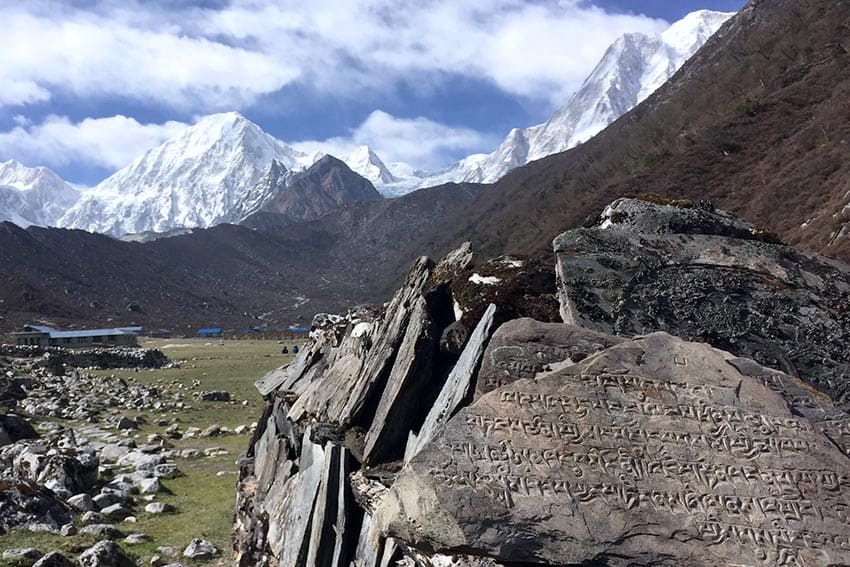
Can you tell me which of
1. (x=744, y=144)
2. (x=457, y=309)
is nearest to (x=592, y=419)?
(x=457, y=309)

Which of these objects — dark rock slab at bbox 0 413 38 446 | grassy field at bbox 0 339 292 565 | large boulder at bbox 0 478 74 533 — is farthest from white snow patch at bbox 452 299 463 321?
dark rock slab at bbox 0 413 38 446

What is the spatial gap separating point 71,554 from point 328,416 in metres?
5.19

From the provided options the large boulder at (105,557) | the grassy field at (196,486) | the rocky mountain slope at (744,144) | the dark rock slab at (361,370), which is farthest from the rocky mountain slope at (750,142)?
the large boulder at (105,557)

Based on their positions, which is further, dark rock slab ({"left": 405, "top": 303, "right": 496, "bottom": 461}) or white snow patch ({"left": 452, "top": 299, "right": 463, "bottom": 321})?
white snow patch ({"left": 452, "top": 299, "right": 463, "bottom": 321})

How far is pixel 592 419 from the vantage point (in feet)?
21.5

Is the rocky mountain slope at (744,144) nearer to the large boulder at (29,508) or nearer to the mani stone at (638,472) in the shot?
the mani stone at (638,472)

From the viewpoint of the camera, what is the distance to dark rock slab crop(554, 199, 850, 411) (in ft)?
29.7

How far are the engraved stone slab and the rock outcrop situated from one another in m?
0.02

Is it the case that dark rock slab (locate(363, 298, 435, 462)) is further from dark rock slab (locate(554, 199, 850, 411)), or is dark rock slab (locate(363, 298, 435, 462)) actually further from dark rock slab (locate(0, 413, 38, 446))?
dark rock slab (locate(0, 413, 38, 446))

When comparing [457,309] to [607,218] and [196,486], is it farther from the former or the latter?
[196,486]

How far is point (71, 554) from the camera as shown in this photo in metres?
10.6

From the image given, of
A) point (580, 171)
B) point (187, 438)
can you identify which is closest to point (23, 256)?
point (580, 171)

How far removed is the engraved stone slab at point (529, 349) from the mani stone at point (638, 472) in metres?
0.28

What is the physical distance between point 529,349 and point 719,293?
4201 millimetres
